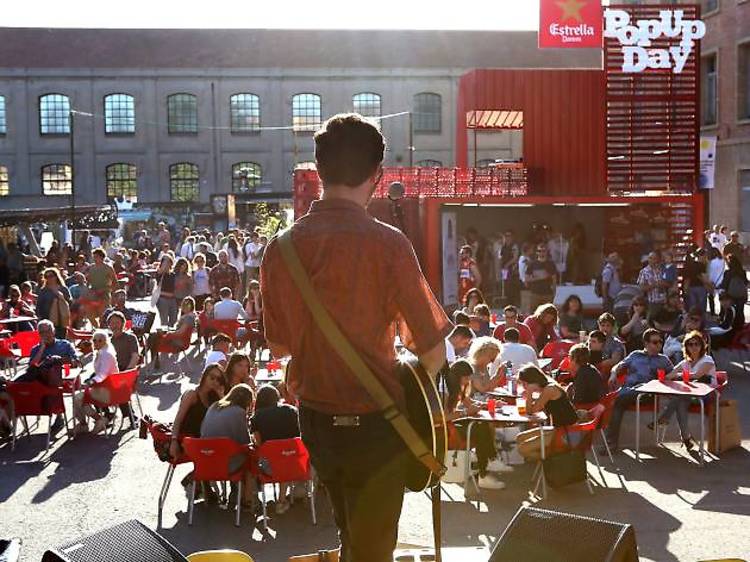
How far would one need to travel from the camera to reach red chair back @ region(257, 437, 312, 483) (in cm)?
825

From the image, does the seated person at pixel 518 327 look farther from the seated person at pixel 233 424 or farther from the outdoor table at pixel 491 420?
the seated person at pixel 233 424

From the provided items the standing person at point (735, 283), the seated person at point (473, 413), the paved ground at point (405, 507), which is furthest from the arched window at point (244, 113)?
the seated person at point (473, 413)

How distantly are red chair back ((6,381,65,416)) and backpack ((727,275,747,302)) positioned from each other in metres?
10.7

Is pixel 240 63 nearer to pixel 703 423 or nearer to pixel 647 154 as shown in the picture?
pixel 647 154

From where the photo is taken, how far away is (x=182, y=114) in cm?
5494

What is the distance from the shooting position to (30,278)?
1125 inches

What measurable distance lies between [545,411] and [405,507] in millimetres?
1636

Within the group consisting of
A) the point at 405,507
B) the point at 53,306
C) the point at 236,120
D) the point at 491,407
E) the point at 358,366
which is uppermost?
the point at 236,120

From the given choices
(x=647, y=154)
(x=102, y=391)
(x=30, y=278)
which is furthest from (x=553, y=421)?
(x=30, y=278)

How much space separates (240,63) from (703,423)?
4799 cm

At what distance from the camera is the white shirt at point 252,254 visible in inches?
974

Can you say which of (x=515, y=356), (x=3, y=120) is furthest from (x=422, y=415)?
(x=3, y=120)

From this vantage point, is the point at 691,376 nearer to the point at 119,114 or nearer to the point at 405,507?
the point at 405,507

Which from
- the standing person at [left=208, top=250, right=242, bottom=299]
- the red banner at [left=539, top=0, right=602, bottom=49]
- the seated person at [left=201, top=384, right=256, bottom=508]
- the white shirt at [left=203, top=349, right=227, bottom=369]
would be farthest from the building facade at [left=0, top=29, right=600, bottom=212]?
the seated person at [left=201, top=384, right=256, bottom=508]
